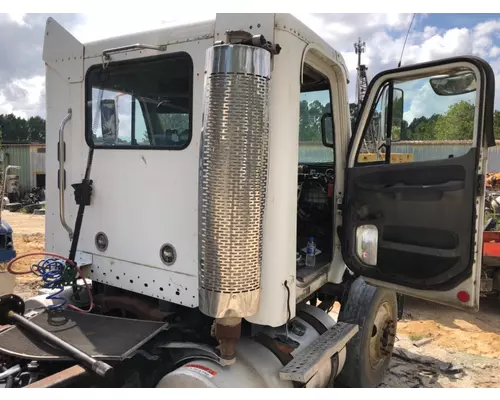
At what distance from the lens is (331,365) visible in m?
3.02

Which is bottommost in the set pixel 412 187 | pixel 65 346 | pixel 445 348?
pixel 445 348

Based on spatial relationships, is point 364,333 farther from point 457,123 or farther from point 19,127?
point 19,127

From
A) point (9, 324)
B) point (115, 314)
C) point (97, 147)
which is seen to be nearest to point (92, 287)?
point (115, 314)

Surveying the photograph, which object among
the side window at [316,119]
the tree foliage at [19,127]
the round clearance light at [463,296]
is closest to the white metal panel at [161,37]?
the side window at [316,119]

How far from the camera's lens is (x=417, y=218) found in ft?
8.93

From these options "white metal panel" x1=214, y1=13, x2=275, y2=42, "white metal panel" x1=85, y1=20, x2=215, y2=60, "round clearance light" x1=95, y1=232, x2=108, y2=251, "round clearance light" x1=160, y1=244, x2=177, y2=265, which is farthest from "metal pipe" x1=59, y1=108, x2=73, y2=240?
"white metal panel" x1=214, y1=13, x2=275, y2=42

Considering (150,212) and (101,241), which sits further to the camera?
(101,241)

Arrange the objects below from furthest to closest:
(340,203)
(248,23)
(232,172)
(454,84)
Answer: (340,203) → (454,84) → (248,23) → (232,172)

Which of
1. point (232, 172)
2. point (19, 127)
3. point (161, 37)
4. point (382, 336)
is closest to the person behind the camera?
point (232, 172)

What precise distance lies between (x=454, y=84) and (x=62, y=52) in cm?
268

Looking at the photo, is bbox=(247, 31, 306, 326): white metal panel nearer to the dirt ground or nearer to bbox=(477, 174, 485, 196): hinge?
bbox=(477, 174, 485, 196): hinge

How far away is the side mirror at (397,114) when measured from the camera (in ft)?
10.0

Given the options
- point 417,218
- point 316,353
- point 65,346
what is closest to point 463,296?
point 417,218

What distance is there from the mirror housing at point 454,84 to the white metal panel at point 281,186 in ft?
3.37
